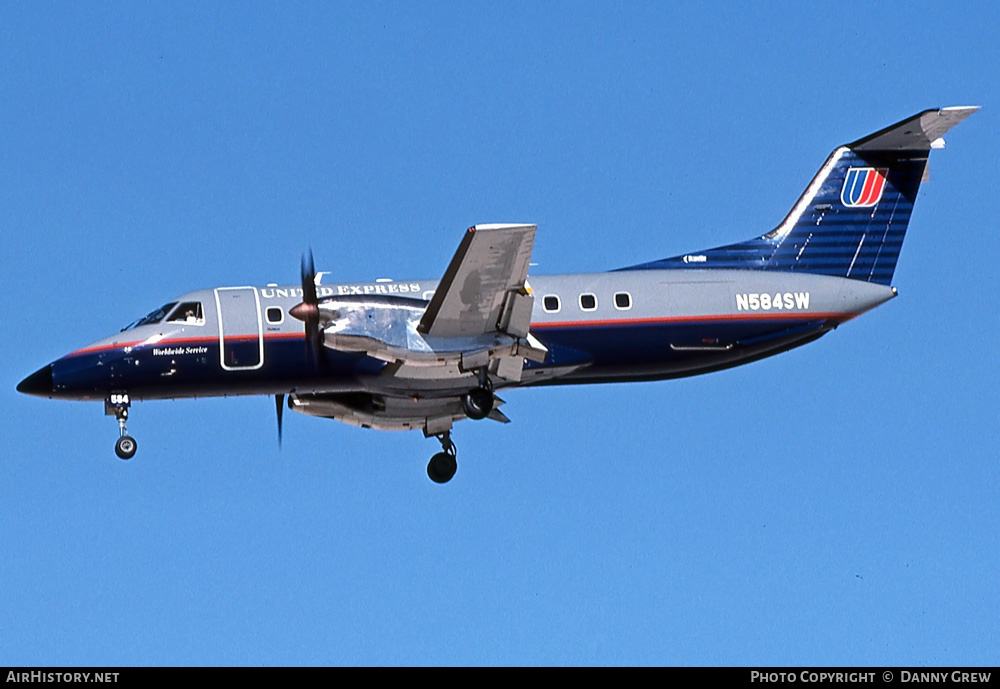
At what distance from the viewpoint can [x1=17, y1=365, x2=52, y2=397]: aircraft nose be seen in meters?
30.9

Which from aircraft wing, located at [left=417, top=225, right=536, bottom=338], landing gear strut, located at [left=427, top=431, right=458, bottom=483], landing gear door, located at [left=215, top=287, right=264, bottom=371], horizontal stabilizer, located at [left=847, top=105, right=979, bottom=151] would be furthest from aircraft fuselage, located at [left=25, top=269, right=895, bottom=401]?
horizontal stabilizer, located at [left=847, top=105, right=979, bottom=151]

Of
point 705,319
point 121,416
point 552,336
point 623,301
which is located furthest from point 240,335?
point 705,319

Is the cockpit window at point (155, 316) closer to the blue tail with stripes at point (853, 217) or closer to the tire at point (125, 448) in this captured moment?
the tire at point (125, 448)

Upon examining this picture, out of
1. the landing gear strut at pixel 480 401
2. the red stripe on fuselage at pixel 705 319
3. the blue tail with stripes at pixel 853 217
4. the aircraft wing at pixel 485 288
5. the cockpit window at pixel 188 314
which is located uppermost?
the blue tail with stripes at pixel 853 217

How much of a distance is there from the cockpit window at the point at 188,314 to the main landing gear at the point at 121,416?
184cm

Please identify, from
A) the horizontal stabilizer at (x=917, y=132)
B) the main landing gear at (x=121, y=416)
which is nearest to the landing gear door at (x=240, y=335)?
the main landing gear at (x=121, y=416)

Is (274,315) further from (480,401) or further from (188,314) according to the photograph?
(480,401)

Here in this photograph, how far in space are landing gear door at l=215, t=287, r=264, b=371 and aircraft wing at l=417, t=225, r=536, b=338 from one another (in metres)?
3.75

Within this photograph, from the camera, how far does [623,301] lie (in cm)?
3180

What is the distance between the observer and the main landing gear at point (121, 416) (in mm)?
30688
